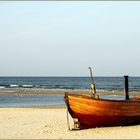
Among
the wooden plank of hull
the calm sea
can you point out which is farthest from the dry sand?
the calm sea

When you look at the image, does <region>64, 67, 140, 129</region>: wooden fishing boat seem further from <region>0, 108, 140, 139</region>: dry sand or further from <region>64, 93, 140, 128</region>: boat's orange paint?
<region>0, 108, 140, 139</region>: dry sand

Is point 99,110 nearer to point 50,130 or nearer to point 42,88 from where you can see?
point 50,130

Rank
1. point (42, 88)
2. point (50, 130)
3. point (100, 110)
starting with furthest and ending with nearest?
point (42, 88), point (100, 110), point (50, 130)

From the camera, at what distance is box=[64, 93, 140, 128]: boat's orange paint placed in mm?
17625

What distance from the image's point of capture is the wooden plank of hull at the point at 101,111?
17.6 meters

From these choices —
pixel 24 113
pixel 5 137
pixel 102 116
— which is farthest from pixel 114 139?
pixel 24 113

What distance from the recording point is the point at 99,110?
58.1 ft

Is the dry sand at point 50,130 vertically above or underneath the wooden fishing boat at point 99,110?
underneath

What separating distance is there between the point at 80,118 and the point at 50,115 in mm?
5449

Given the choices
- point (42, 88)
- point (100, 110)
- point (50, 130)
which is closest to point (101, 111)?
point (100, 110)

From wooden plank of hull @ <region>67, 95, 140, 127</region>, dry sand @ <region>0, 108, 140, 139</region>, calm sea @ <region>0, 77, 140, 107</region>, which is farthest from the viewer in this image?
calm sea @ <region>0, 77, 140, 107</region>

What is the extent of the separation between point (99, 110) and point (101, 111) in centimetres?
10

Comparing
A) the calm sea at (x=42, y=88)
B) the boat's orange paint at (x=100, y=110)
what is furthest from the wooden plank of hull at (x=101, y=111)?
the calm sea at (x=42, y=88)

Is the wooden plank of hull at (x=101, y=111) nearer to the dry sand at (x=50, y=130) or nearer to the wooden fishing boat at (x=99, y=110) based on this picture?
the wooden fishing boat at (x=99, y=110)
